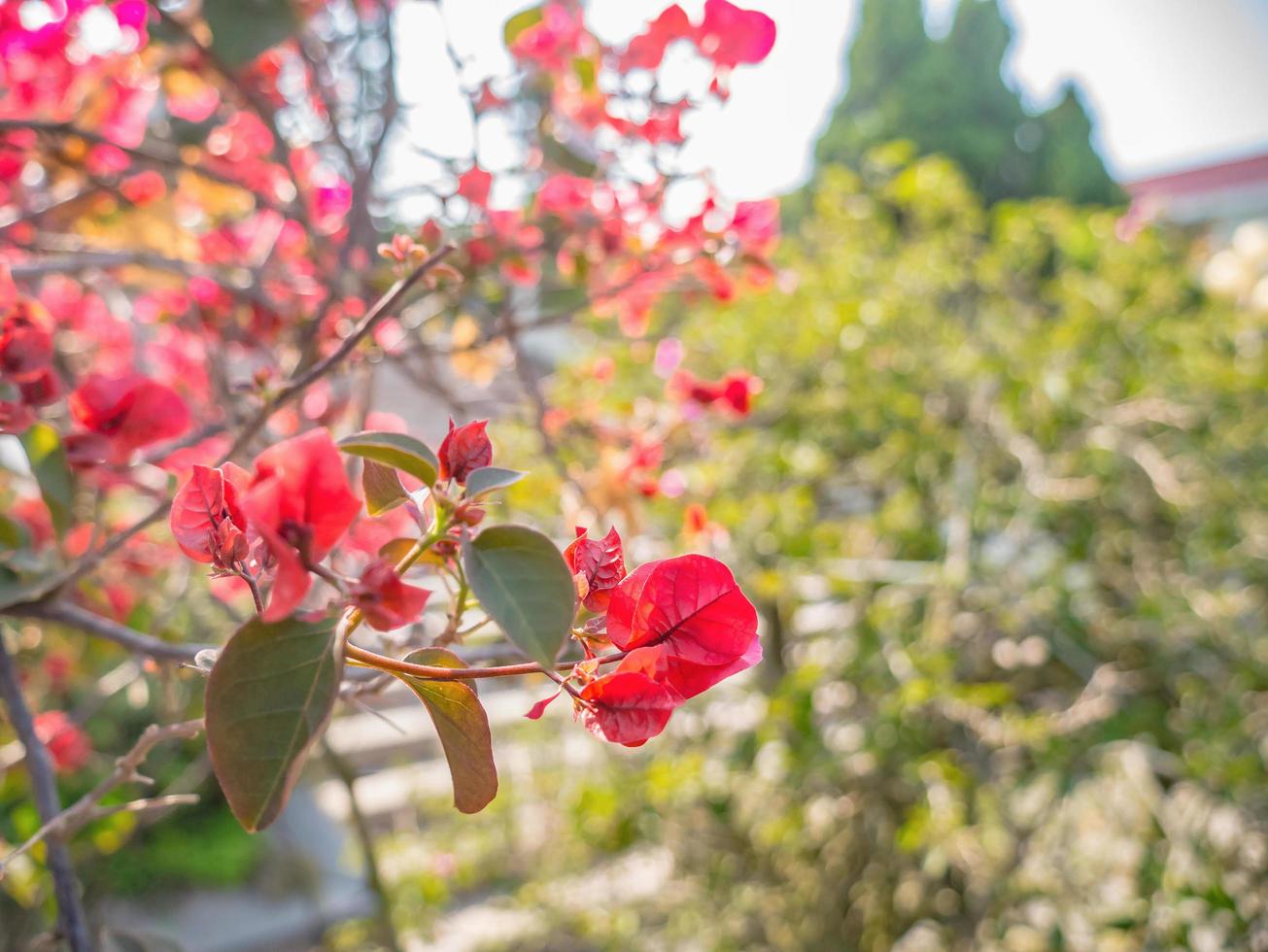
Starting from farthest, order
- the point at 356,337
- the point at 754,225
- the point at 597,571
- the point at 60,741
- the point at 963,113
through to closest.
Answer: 1. the point at 963,113
2. the point at 60,741
3. the point at 754,225
4. the point at 356,337
5. the point at 597,571

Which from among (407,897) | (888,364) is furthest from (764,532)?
(407,897)

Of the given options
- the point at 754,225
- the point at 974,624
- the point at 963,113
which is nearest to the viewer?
the point at 754,225

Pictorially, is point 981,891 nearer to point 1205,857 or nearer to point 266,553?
point 1205,857

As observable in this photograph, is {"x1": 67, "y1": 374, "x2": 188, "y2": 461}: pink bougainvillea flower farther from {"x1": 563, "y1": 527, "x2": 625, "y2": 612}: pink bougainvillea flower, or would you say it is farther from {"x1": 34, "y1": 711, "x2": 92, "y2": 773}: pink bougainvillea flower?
{"x1": 34, "y1": 711, "x2": 92, "y2": 773}: pink bougainvillea flower

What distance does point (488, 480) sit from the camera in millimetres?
312

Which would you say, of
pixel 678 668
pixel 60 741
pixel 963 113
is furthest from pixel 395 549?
pixel 963 113

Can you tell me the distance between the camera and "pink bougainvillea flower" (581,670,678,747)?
31 cm

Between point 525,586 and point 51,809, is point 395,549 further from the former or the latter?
point 51,809

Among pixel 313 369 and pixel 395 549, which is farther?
pixel 313 369

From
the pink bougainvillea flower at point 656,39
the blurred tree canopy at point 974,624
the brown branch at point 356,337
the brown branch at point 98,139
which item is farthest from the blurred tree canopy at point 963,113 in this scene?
the brown branch at point 356,337

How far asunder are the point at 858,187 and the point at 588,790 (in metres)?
1.63

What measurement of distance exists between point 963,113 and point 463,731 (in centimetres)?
1117

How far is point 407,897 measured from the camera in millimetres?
1869

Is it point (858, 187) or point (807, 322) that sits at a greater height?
point (858, 187)
